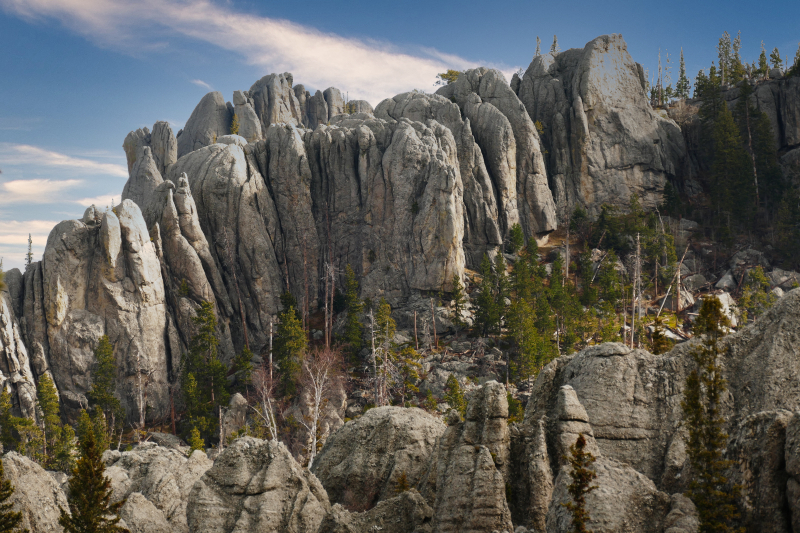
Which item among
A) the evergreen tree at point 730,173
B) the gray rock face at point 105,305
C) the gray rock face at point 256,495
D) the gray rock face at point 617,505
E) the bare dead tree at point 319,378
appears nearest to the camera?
the gray rock face at point 617,505

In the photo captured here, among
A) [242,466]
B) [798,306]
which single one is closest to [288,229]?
[242,466]

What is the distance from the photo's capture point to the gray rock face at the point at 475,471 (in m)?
19.4

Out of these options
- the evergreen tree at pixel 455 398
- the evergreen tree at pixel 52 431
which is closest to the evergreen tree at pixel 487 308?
the evergreen tree at pixel 455 398

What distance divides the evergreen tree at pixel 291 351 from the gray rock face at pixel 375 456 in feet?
81.4

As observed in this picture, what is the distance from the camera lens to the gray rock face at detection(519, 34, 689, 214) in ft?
259

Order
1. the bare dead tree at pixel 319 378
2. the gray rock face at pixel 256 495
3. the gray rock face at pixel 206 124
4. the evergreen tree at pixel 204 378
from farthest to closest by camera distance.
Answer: the gray rock face at pixel 206 124 < the evergreen tree at pixel 204 378 < the bare dead tree at pixel 319 378 < the gray rock face at pixel 256 495

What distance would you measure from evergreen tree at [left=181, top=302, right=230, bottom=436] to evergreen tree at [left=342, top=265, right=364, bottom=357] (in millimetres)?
11798

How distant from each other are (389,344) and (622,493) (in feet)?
118

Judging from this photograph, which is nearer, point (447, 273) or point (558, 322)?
point (558, 322)

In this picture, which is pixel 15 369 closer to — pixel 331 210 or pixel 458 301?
pixel 331 210

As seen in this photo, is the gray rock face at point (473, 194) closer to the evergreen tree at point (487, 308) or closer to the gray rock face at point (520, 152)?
the gray rock face at point (520, 152)

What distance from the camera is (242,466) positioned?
22.9m

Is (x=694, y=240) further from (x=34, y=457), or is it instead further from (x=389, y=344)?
(x=34, y=457)

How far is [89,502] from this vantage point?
21.8m
